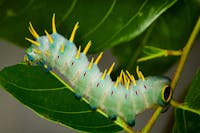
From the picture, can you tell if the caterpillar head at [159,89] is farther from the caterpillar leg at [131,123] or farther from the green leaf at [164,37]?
the green leaf at [164,37]

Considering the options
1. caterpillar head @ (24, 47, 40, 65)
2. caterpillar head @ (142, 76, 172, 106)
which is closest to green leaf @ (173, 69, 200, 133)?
caterpillar head @ (142, 76, 172, 106)

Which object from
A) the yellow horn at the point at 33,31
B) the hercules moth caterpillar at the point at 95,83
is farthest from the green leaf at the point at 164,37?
the yellow horn at the point at 33,31

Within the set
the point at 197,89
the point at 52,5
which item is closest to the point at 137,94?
the point at 197,89

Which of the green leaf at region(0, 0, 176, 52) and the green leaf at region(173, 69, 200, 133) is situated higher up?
the green leaf at region(0, 0, 176, 52)

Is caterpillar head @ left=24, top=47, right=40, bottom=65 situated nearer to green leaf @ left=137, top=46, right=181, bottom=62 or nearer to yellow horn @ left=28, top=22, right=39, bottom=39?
yellow horn @ left=28, top=22, right=39, bottom=39

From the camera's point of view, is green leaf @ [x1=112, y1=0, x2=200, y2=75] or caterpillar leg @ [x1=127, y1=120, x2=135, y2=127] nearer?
caterpillar leg @ [x1=127, y1=120, x2=135, y2=127]
